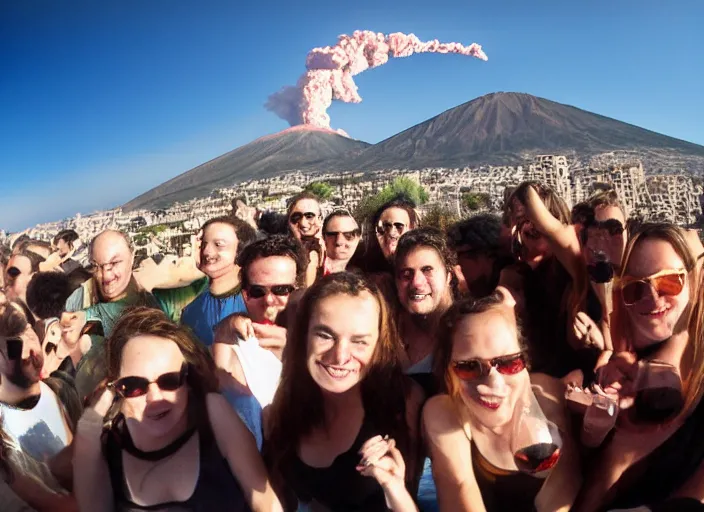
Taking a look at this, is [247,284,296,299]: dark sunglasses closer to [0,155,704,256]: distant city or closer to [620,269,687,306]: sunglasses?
[0,155,704,256]: distant city

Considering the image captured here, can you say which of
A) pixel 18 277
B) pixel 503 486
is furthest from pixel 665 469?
pixel 18 277

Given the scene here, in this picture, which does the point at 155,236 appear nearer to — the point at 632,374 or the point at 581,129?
the point at 581,129

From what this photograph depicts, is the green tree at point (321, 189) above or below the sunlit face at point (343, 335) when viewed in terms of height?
above

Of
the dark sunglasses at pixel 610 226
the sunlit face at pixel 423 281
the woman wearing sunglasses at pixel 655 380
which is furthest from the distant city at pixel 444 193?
the sunlit face at pixel 423 281

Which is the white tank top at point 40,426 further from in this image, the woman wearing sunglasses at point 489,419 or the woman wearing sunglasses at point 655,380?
the woman wearing sunglasses at point 655,380

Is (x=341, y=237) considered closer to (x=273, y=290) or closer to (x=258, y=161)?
(x=273, y=290)

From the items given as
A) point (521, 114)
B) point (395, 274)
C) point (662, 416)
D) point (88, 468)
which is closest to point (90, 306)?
point (88, 468)

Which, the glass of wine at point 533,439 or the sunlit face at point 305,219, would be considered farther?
the sunlit face at point 305,219
